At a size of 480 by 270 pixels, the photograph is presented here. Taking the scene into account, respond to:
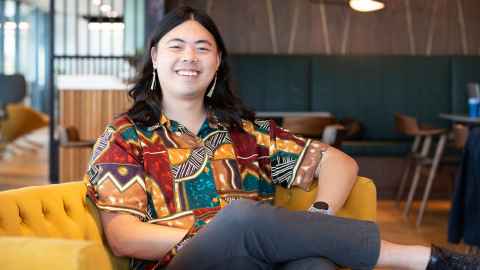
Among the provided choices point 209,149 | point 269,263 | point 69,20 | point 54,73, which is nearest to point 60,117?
point 54,73

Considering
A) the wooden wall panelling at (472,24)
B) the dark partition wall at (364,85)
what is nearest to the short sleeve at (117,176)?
the dark partition wall at (364,85)

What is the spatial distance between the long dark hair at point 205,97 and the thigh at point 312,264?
0.56 metres

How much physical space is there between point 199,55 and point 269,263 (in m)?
0.61

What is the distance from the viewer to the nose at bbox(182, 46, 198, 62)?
197cm

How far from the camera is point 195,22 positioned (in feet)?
6.64

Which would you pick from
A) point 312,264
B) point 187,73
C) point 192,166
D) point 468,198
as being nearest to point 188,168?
point 192,166

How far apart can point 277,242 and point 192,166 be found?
41 cm

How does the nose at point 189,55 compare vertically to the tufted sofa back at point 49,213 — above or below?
above

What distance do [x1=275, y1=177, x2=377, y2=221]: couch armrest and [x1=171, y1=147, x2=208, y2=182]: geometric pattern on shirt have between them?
26 centimetres

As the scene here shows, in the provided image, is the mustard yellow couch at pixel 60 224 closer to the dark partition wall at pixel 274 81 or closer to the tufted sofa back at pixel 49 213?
the tufted sofa back at pixel 49 213

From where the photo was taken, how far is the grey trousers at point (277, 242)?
1650mm

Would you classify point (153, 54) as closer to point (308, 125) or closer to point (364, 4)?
point (308, 125)

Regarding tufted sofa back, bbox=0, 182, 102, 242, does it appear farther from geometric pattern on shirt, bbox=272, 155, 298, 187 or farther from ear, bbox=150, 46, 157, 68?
geometric pattern on shirt, bbox=272, 155, 298, 187

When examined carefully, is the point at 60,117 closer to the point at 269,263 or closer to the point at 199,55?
the point at 199,55
